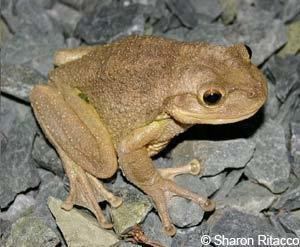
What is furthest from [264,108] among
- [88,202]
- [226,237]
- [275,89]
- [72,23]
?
[72,23]

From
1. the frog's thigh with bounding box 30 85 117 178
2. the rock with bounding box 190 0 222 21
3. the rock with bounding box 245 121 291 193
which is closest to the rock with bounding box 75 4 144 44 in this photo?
the rock with bounding box 190 0 222 21

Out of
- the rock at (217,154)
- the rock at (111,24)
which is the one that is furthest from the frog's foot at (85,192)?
the rock at (111,24)

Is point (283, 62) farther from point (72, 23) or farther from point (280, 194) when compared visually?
point (72, 23)

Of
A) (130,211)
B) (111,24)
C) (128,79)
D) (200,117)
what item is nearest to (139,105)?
(128,79)

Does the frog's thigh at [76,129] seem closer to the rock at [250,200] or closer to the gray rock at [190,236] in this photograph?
the gray rock at [190,236]

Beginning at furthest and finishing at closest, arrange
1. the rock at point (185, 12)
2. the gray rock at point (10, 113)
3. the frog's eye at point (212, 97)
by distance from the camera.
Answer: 1. the rock at point (185, 12)
2. the gray rock at point (10, 113)
3. the frog's eye at point (212, 97)
